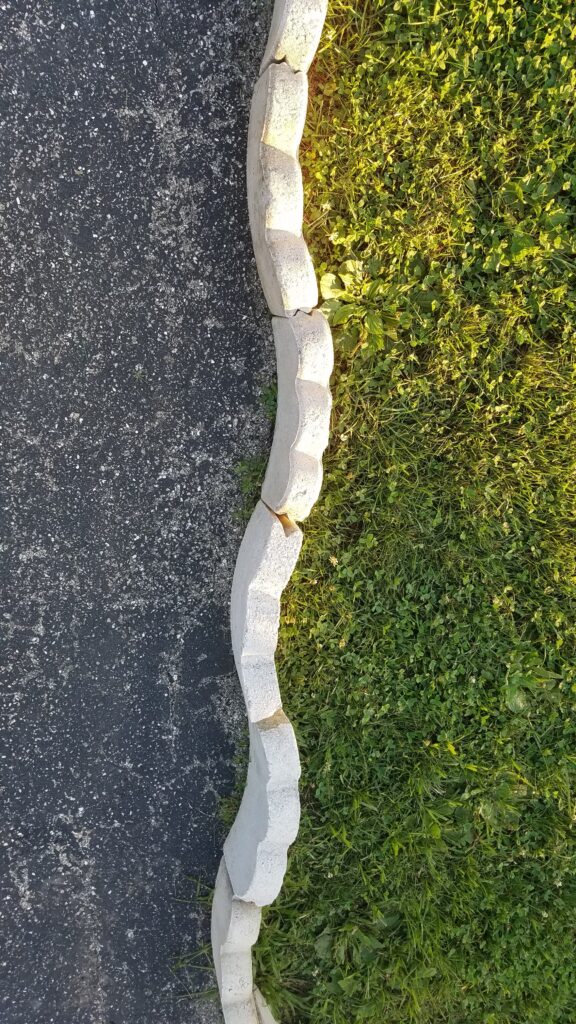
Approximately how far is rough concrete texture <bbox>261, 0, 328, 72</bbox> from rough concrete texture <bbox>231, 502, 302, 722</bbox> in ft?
4.75

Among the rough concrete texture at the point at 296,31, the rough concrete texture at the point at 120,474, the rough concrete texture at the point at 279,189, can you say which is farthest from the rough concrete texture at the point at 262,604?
the rough concrete texture at the point at 296,31

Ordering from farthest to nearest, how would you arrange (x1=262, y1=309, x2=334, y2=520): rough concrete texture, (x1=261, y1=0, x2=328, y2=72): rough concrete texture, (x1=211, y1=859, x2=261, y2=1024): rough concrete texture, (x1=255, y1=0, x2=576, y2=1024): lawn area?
Answer: (x1=255, y1=0, x2=576, y2=1024): lawn area < (x1=211, y1=859, x2=261, y2=1024): rough concrete texture < (x1=262, y1=309, x2=334, y2=520): rough concrete texture < (x1=261, y1=0, x2=328, y2=72): rough concrete texture

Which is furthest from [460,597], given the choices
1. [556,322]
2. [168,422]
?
[168,422]

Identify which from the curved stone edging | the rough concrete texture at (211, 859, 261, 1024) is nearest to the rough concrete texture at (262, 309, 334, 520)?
the curved stone edging

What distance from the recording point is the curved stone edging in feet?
7.60

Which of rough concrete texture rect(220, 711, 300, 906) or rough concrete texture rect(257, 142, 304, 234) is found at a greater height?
rough concrete texture rect(257, 142, 304, 234)

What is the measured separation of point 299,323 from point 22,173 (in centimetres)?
104

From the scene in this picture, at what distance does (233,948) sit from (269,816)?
56cm

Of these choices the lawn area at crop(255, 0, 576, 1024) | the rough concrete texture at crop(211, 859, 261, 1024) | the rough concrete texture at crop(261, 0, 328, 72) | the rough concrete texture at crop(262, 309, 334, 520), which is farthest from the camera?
the lawn area at crop(255, 0, 576, 1024)

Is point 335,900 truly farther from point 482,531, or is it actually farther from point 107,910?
point 482,531

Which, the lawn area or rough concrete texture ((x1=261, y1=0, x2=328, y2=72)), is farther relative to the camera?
the lawn area

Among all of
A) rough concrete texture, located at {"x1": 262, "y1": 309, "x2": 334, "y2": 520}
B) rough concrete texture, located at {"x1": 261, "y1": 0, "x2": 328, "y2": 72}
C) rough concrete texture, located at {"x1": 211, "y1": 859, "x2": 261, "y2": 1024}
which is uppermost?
rough concrete texture, located at {"x1": 261, "y1": 0, "x2": 328, "y2": 72}

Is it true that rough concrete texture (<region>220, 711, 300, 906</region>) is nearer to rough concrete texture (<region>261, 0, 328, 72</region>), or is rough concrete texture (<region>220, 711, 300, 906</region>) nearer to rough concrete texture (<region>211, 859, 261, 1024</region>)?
rough concrete texture (<region>211, 859, 261, 1024</region>)

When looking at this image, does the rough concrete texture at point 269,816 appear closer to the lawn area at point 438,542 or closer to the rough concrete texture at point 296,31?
the lawn area at point 438,542
